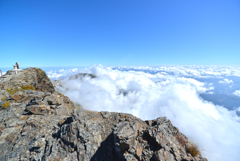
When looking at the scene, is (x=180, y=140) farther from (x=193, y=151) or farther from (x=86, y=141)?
(x=86, y=141)

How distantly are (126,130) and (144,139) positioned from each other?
2139mm

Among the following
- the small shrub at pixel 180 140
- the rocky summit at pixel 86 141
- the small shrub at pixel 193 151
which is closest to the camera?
the rocky summit at pixel 86 141

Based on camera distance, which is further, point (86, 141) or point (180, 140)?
point (180, 140)

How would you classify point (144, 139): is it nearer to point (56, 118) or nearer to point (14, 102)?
point (56, 118)

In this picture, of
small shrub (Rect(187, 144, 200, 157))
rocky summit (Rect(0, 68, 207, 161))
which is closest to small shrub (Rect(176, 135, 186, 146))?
rocky summit (Rect(0, 68, 207, 161))

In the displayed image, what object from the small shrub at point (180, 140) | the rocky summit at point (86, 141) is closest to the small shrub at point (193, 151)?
the rocky summit at point (86, 141)

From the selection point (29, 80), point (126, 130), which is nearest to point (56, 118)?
point (126, 130)

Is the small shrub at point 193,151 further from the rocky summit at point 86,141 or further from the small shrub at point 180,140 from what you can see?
the small shrub at point 180,140

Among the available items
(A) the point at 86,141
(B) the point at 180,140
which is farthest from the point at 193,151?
(A) the point at 86,141

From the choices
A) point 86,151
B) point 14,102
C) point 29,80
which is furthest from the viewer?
point 29,80

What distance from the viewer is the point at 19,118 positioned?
1359cm

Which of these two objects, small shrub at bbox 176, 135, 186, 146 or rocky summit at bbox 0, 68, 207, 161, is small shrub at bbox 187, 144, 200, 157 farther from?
small shrub at bbox 176, 135, 186, 146

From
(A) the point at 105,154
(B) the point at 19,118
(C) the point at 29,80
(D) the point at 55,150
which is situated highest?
(C) the point at 29,80

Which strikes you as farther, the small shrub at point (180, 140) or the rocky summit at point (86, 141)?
the small shrub at point (180, 140)
